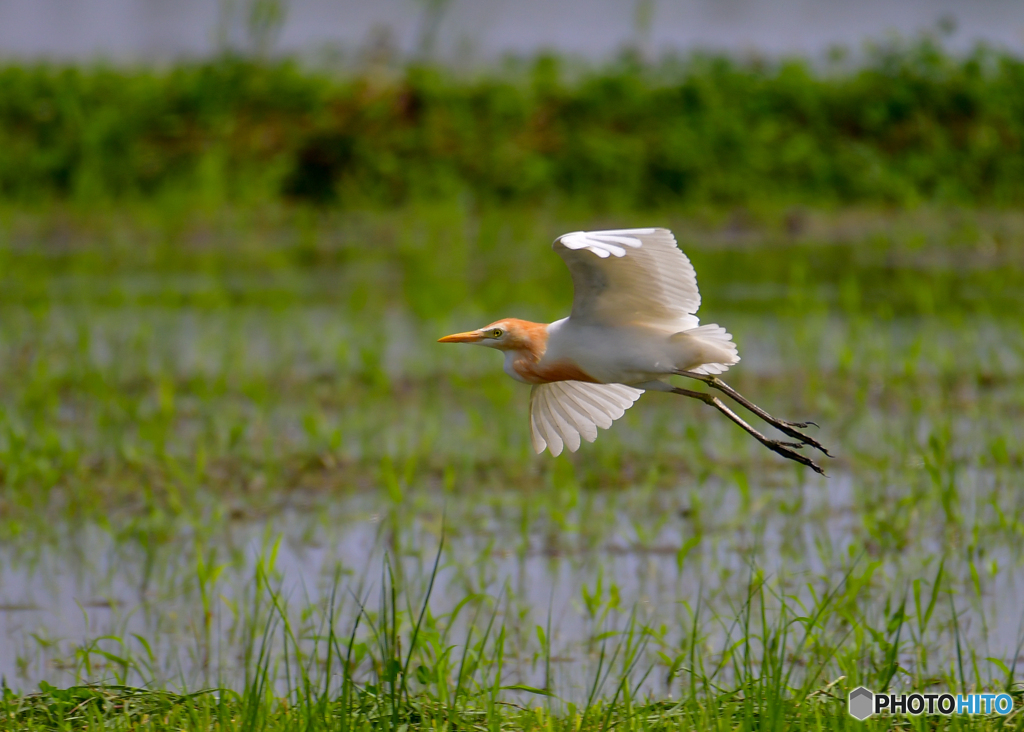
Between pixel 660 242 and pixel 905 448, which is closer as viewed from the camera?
pixel 660 242

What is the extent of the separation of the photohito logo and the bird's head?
3.26ft

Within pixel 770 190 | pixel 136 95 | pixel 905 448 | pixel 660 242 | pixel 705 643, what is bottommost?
pixel 705 643

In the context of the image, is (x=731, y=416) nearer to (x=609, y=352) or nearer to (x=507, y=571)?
(x=609, y=352)

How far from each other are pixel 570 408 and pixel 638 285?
338mm

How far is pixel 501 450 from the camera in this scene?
5.37 m

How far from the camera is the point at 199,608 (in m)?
4.03

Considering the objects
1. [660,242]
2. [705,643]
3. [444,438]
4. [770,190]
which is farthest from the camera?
[770,190]

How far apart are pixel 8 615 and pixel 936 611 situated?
254 cm

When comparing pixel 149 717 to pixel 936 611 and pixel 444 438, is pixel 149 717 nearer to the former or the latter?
pixel 936 611

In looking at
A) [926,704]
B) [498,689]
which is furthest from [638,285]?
[926,704]

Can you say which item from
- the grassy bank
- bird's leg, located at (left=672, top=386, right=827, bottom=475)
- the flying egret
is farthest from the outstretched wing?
the grassy bank

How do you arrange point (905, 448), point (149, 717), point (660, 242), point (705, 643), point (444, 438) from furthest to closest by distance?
1. point (444, 438)
2. point (905, 448)
3. point (705, 643)
4. point (149, 717)
5. point (660, 242)

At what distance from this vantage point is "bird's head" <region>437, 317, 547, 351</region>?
8.73 feet

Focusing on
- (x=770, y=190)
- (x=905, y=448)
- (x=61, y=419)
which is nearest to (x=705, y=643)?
(x=905, y=448)
